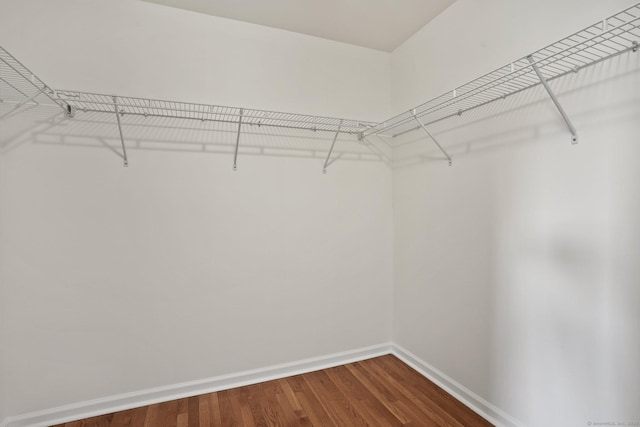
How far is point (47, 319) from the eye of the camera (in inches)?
64.8

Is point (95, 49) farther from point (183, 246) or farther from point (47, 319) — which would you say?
point (47, 319)


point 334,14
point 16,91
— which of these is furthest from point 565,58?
point 16,91

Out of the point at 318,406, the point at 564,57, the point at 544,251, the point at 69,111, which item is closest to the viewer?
the point at 564,57

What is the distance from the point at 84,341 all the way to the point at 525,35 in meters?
2.88

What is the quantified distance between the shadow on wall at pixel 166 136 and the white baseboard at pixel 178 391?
143 centimetres

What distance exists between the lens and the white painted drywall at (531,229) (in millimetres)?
1150

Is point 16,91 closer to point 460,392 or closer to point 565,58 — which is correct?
point 565,58

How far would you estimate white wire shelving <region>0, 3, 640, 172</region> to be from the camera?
1149 mm

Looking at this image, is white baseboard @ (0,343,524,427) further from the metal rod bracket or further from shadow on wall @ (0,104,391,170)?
the metal rod bracket

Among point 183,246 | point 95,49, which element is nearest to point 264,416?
point 183,246

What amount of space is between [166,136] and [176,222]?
55 cm

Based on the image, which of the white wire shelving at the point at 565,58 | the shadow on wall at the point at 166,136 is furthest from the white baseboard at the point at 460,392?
the shadow on wall at the point at 166,136

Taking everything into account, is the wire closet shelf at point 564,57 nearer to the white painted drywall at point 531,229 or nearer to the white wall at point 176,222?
the white painted drywall at point 531,229

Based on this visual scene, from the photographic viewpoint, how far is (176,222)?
1.88m
